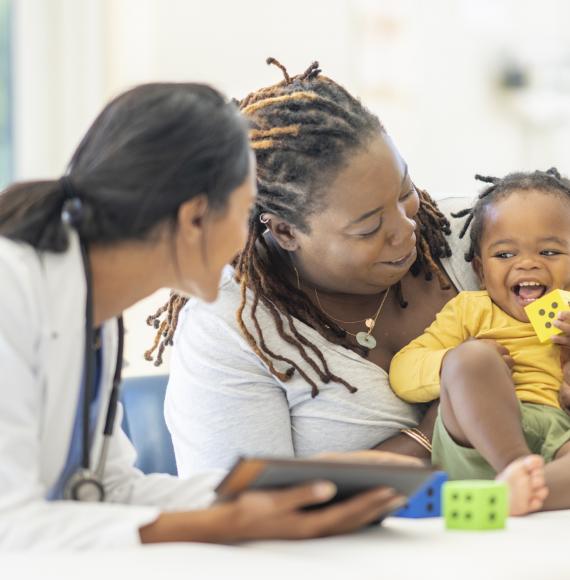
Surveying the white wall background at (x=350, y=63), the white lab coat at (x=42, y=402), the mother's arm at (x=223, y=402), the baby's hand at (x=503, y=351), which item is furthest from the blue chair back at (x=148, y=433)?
the white lab coat at (x=42, y=402)

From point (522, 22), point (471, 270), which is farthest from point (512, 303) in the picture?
point (522, 22)

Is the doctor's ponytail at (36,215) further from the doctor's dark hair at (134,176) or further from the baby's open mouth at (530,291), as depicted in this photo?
the baby's open mouth at (530,291)

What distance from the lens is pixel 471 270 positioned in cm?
212

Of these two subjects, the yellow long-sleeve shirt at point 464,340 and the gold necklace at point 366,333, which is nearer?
the yellow long-sleeve shirt at point 464,340

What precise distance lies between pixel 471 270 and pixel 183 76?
5.74ft

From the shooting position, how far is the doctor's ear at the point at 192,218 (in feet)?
4.42

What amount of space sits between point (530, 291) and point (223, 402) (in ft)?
1.87

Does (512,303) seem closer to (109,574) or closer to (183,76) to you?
(109,574)

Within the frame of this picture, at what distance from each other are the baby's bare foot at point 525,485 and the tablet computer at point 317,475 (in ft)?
1.12

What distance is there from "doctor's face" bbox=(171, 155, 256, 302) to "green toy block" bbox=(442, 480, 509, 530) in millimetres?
392

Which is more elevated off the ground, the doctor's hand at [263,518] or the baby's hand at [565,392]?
the doctor's hand at [263,518]

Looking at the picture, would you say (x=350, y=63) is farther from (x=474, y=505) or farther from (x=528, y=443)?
(x=474, y=505)

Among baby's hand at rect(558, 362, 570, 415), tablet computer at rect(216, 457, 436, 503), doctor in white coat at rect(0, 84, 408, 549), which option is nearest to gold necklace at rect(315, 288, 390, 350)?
baby's hand at rect(558, 362, 570, 415)

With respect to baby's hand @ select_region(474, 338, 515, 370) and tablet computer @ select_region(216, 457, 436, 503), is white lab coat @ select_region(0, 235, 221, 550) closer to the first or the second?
tablet computer @ select_region(216, 457, 436, 503)
